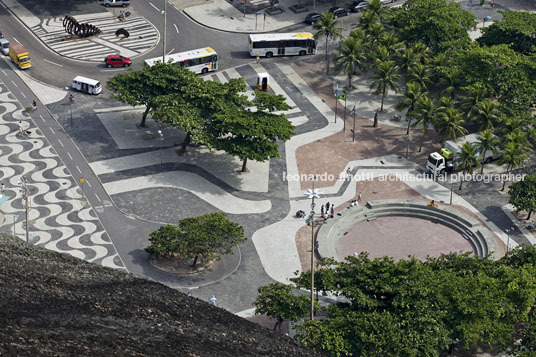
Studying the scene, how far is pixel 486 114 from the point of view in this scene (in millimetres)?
115312

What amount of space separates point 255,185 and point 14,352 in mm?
63275

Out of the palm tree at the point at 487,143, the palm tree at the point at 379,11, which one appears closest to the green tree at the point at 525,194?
the palm tree at the point at 487,143

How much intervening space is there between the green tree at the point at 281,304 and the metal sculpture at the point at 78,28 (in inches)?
2898

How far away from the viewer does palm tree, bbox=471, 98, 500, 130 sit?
378 feet

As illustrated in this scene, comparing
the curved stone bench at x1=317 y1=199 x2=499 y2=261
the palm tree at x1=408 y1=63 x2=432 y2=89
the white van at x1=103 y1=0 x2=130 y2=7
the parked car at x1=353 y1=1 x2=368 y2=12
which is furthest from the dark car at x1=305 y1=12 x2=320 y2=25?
the curved stone bench at x1=317 y1=199 x2=499 y2=261

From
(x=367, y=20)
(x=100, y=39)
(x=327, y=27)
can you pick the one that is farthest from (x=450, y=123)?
(x=100, y=39)

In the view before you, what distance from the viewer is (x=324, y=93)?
132875mm

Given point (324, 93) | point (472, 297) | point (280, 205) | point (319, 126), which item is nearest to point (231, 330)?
point (472, 297)

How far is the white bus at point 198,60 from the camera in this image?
13375 cm

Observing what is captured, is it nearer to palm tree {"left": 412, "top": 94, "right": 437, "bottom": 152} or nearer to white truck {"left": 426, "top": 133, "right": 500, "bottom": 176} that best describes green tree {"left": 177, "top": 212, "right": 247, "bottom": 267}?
white truck {"left": 426, "top": 133, "right": 500, "bottom": 176}

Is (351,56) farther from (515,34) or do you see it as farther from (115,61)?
(115,61)

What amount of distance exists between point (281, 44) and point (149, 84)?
1219 inches

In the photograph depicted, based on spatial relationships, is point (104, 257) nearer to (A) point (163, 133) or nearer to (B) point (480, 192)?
(A) point (163, 133)

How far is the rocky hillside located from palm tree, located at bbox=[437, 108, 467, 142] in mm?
50989
